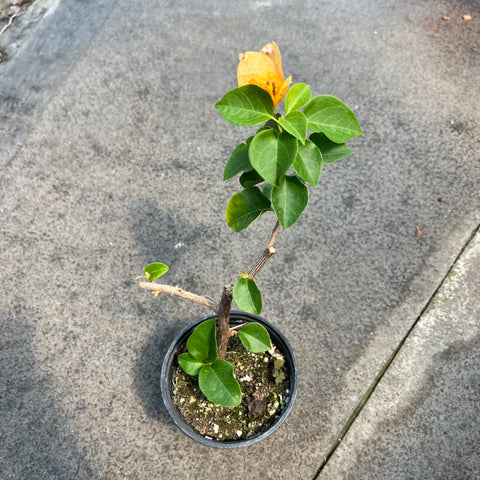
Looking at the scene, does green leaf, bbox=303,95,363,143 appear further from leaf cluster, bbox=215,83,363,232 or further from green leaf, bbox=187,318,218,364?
green leaf, bbox=187,318,218,364

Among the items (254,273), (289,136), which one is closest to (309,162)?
(289,136)

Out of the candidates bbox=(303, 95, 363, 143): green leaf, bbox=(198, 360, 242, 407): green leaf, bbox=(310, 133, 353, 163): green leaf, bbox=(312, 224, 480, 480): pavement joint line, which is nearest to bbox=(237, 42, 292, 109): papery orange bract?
bbox=(303, 95, 363, 143): green leaf

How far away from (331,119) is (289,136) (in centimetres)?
13

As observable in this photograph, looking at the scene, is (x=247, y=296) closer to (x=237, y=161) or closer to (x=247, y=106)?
(x=237, y=161)

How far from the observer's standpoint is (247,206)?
4.25ft

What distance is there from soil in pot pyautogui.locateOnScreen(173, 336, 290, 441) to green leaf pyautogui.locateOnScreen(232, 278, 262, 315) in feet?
1.82

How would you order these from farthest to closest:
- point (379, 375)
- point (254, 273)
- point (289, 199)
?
point (379, 375), point (254, 273), point (289, 199)

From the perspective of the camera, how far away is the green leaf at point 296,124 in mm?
1035

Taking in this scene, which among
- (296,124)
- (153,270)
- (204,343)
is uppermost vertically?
(296,124)

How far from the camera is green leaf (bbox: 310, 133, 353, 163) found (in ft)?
4.08

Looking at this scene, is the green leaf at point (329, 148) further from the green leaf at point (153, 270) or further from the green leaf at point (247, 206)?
the green leaf at point (153, 270)

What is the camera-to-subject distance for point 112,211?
7.88 ft

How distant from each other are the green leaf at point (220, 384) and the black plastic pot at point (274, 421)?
0.28 metres

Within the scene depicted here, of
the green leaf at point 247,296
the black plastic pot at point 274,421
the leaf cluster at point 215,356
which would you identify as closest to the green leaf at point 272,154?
the green leaf at point 247,296
